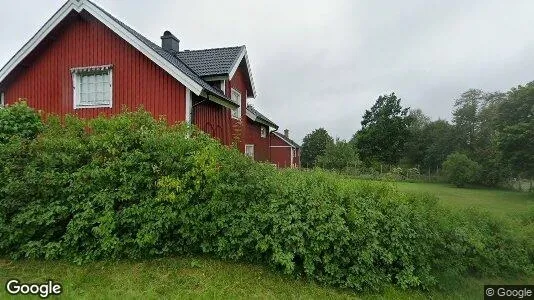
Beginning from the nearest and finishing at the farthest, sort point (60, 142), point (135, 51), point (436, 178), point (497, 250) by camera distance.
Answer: point (497, 250) < point (60, 142) < point (135, 51) < point (436, 178)

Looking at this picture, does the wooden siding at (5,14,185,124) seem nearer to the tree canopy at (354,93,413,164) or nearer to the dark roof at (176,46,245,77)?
the dark roof at (176,46,245,77)

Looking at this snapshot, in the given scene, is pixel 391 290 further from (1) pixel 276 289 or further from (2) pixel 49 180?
(2) pixel 49 180

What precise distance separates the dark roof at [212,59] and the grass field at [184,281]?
8.39 m

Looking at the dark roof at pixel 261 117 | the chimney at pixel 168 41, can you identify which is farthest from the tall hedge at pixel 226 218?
the dark roof at pixel 261 117

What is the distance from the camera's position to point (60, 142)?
562cm

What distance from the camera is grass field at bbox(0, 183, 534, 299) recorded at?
453 cm

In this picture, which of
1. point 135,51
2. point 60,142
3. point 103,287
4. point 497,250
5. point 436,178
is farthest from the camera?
point 436,178

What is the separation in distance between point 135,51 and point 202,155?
697cm

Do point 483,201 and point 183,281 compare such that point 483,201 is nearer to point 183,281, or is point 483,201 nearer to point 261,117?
point 261,117

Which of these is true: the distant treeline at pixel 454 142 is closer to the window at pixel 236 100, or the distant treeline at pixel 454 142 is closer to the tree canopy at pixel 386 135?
the tree canopy at pixel 386 135

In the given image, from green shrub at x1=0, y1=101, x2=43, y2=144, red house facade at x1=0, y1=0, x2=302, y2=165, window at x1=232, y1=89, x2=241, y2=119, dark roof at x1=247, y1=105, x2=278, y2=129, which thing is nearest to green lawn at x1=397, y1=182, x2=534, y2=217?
red house facade at x1=0, y1=0, x2=302, y2=165

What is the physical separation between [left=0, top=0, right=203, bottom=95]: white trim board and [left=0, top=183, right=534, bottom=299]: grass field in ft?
19.2

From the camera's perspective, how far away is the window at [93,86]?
1062 centimetres

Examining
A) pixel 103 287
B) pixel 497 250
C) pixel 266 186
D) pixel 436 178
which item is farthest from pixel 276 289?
pixel 436 178
